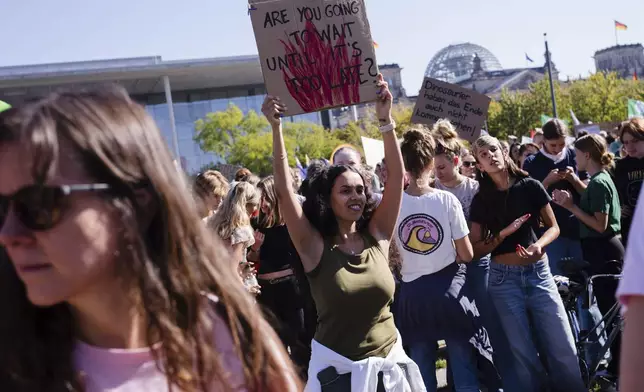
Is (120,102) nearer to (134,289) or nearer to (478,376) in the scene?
(134,289)

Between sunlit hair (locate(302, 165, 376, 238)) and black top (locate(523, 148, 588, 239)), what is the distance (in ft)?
12.0

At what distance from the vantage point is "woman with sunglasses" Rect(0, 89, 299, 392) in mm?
1479

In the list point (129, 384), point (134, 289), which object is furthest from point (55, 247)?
point (129, 384)

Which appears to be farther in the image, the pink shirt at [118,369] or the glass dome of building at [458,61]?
the glass dome of building at [458,61]

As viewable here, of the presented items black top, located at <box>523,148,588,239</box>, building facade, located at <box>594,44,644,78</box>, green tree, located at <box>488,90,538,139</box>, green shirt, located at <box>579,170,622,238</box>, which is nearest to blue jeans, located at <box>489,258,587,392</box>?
green shirt, located at <box>579,170,622,238</box>

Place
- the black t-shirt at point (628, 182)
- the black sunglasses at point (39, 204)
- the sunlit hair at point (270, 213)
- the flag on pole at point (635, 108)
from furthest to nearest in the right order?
the flag on pole at point (635, 108) < the black t-shirt at point (628, 182) < the sunlit hair at point (270, 213) < the black sunglasses at point (39, 204)

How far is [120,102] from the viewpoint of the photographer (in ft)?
5.31

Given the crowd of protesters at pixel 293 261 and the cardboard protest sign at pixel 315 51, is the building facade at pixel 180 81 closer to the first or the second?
the crowd of protesters at pixel 293 261

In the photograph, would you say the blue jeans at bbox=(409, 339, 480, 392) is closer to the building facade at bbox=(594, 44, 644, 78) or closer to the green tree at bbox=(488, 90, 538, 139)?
the green tree at bbox=(488, 90, 538, 139)

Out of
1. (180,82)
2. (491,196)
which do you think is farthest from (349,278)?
(180,82)

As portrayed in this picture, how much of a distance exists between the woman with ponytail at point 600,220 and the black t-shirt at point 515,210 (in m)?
0.97

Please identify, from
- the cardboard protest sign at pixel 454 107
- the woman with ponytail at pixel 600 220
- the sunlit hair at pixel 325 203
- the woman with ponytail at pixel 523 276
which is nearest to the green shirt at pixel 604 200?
the woman with ponytail at pixel 600 220

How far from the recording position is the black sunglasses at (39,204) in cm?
147

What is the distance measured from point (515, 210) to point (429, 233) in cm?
69
